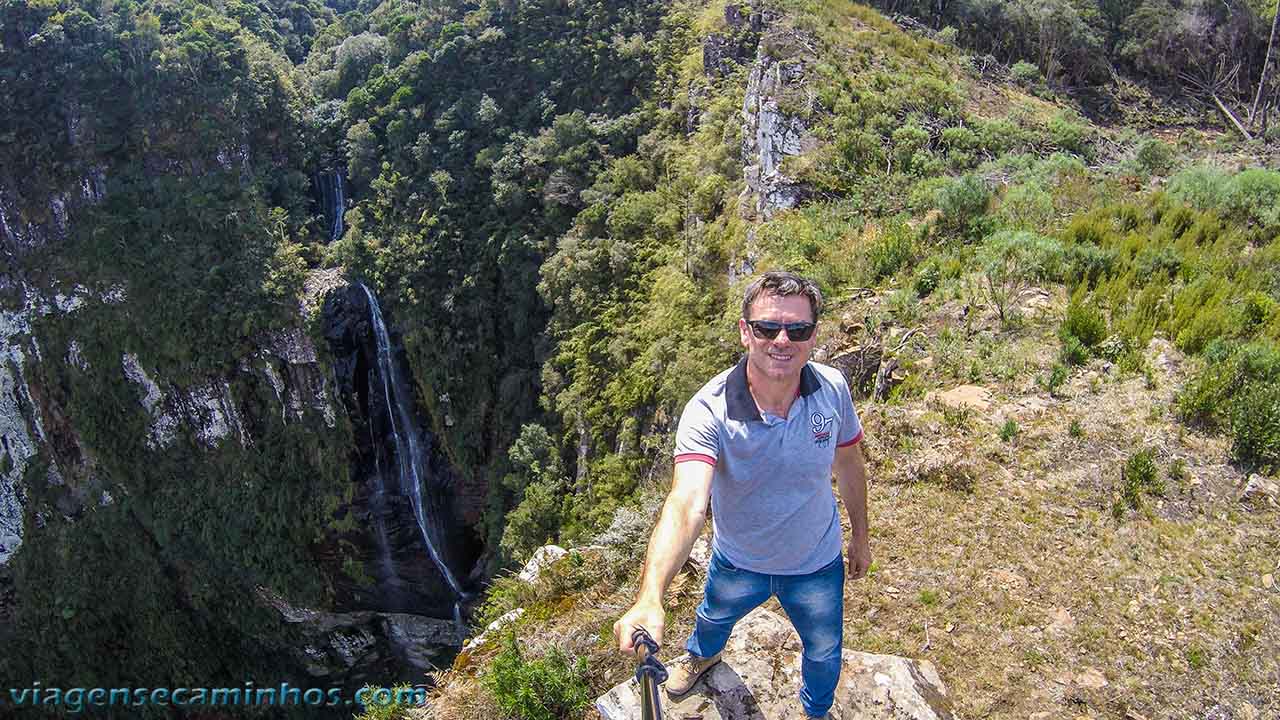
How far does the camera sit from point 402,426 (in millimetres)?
22422

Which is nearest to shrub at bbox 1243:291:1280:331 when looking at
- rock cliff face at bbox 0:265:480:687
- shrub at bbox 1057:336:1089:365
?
shrub at bbox 1057:336:1089:365

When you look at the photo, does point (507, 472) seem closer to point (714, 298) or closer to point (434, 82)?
point (714, 298)

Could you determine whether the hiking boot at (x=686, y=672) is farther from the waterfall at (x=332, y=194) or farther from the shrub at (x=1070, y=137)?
the waterfall at (x=332, y=194)

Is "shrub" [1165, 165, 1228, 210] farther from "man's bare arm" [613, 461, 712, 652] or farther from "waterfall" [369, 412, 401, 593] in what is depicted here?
"waterfall" [369, 412, 401, 593]

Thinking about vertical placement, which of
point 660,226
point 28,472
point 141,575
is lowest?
point 141,575

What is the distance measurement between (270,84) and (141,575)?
1771 centimetres

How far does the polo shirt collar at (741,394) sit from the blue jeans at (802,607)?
762 millimetres

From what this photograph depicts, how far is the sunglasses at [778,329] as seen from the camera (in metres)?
2.77

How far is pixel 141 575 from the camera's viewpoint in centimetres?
2253

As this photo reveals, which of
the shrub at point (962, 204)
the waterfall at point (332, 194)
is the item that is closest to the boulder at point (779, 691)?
the shrub at point (962, 204)

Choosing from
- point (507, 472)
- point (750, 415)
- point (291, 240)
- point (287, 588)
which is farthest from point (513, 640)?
point (291, 240)

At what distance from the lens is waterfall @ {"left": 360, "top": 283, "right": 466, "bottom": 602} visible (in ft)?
72.7

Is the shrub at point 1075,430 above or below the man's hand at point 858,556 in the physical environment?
below

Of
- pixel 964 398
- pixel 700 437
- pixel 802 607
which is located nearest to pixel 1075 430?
pixel 964 398
